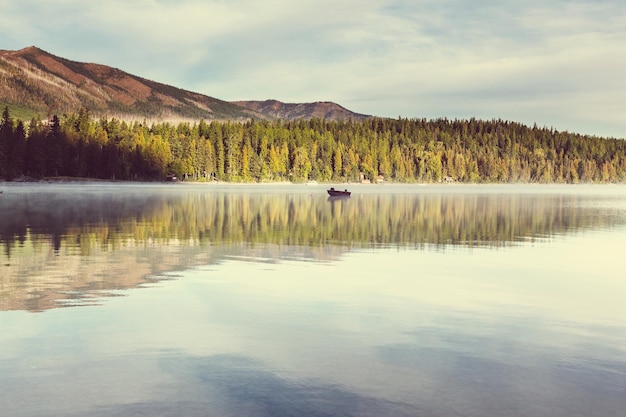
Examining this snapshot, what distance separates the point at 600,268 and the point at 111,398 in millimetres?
23522

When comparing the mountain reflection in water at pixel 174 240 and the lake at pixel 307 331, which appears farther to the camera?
the mountain reflection in water at pixel 174 240

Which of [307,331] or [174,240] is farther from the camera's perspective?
[174,240]

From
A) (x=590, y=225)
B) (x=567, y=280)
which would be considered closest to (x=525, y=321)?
(x=567, y=280)

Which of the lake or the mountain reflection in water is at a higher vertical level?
the mountain reflection in water

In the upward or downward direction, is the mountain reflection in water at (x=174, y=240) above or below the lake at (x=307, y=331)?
above

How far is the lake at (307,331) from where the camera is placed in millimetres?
10758

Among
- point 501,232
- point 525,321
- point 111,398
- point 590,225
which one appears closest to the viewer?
point 111,398

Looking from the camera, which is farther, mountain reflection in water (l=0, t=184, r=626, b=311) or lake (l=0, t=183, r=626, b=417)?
mountain reflection in water (l=0, t=184, r=626, b=311)

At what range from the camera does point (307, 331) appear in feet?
50.6

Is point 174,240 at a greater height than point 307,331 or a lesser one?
greater

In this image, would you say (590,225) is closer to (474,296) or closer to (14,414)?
(474,296)

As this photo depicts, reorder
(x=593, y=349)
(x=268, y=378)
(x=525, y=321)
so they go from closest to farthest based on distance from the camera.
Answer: (x=268, y=378) < (x=593, y=349) < (x=525, y=321)

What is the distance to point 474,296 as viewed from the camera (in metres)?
20.6

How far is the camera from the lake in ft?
35.3
